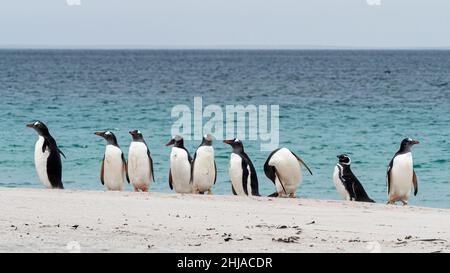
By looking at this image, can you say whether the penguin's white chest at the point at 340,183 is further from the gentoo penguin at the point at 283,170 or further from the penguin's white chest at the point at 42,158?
the penguin's white chest at the point at 42,158

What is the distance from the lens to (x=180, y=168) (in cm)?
1261

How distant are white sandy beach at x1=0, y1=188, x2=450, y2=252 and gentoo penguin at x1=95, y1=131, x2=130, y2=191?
1.56m

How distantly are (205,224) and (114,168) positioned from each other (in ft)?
13.7

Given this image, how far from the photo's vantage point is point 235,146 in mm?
12867

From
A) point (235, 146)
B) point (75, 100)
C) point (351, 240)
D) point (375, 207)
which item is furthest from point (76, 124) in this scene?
point (351, 240)

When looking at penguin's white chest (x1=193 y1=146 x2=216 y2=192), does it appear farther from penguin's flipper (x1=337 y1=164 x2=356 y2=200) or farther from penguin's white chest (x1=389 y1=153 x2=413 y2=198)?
penguin's white chest (x1=389 y1=153 x2=413 y2=198)

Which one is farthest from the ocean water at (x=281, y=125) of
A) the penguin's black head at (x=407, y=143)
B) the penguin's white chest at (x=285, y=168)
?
the penguin's white chest at (x=285, y=168)

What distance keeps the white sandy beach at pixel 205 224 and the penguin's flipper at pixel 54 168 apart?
4.97ft

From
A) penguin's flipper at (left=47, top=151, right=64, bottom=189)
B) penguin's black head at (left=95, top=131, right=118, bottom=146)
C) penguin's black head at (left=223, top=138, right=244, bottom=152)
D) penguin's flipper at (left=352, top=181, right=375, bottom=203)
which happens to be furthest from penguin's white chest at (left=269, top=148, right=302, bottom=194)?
penguin's flipper at (left=47, top=151, right=64, bottom=189)

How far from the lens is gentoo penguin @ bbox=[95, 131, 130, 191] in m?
12.6
